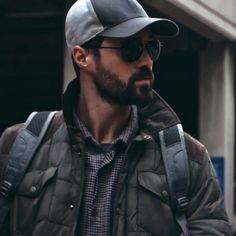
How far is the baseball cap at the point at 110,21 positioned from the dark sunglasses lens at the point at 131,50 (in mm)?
60

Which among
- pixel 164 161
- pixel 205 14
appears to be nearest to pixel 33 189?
pixel 164 161

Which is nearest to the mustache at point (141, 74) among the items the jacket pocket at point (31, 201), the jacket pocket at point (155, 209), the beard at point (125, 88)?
the beard at point (125, 88)

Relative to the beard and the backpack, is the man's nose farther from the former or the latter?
the backpack

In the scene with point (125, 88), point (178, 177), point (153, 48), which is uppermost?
point (153, 48)

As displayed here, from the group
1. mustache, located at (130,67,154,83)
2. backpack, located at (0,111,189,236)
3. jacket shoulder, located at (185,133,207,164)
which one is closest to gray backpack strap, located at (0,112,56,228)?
backpack, located at (0,111,189,236)

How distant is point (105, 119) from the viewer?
3289 millimetres

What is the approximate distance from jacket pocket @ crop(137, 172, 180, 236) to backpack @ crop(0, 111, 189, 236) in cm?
3

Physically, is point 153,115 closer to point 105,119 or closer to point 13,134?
point 105,119

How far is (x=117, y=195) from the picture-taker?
314 cm

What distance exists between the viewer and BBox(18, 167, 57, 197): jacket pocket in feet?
10.6

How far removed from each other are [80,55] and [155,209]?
28.0 inches

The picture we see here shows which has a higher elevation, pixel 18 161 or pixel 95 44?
pixel 95 44

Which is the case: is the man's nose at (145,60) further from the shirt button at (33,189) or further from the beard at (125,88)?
the shirt button at (33,189)

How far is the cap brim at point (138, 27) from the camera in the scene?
3.16m
